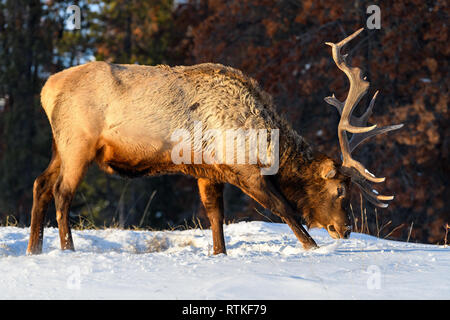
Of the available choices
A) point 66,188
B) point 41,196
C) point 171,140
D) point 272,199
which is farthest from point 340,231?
point 41,196

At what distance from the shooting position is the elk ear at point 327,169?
629 cm

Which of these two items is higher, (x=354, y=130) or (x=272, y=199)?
(x=354, y=130)

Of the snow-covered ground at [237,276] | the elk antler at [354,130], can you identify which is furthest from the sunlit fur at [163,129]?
the snow-covered ground at [237,276]

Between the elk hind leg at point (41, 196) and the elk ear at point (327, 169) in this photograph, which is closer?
the elk ear at point (327, 169)

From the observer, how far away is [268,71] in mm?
15594

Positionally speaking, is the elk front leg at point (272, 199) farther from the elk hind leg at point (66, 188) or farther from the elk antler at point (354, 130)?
the elk hind leg at point (66, 188)

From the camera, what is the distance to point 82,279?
431 centimetres

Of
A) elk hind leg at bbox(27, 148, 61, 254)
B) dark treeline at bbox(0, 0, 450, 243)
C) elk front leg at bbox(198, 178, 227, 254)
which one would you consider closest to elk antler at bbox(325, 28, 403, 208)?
elk front leg at bbox(198, 178, 227, 254)

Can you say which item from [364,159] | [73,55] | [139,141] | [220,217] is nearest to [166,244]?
[220,217]

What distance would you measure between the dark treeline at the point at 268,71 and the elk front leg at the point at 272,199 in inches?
195

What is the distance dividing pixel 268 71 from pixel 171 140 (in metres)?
9.76

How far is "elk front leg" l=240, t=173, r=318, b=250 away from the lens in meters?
5.98

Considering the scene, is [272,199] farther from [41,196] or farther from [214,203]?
[41,196]
